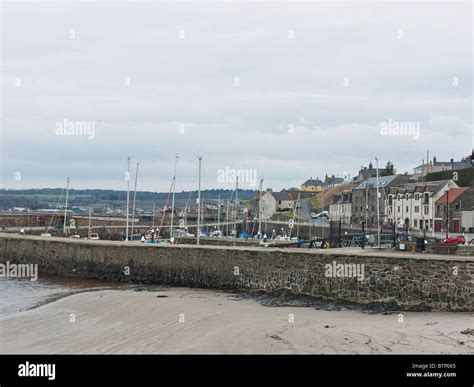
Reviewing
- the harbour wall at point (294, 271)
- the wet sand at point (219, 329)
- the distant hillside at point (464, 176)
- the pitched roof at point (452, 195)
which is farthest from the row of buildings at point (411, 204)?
the wet sand at point (219, 329)

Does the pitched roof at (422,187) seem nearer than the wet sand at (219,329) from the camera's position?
No

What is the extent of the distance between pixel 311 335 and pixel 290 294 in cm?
794

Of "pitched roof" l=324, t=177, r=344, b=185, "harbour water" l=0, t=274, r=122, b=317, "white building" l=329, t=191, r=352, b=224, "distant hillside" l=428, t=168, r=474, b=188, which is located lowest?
"harbour water" l=0, t=274, r=122, b=317

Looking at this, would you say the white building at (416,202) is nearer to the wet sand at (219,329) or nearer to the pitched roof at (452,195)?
the pitched roof at (452,195)

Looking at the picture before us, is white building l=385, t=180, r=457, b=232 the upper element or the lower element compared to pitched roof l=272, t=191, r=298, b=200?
lower

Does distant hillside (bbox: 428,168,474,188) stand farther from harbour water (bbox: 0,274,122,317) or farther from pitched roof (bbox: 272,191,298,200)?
harbour water (bbox: 0,274,122,317)

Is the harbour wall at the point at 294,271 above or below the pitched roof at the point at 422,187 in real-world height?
below

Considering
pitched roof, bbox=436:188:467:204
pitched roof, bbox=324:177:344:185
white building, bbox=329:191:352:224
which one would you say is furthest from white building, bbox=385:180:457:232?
pitched roof, bbox=324:177:344:185

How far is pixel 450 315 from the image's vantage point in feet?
60.7

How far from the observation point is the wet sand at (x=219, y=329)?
1423 centimetres

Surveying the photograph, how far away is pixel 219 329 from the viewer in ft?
54.2

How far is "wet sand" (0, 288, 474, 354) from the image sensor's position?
14234 millimetres
